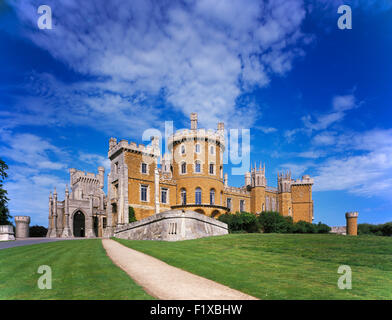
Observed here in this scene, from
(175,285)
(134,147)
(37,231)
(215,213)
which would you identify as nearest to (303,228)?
(215,213)

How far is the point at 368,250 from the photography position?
579 inches

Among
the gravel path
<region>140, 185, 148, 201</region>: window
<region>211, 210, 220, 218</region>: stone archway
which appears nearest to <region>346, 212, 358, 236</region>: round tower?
<region>211, 210, 220, 218</region>: stone archway

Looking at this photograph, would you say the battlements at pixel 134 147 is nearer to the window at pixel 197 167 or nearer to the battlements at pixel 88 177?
the window at pixel 197 167

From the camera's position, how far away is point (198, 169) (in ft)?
136

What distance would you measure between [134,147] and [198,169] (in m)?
9.50

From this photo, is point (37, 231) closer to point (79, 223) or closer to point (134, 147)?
point (79, 223)

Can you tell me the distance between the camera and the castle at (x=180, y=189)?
3703cm

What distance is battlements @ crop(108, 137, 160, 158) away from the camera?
36938mm

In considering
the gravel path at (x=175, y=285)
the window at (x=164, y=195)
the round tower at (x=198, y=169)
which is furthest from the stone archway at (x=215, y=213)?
the gravel path at (x=175, y=285)

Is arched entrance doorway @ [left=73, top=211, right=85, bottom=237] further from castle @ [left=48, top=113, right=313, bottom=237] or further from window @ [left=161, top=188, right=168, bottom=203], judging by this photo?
window @ [left=161, top=188, right=168, bottom=203]
